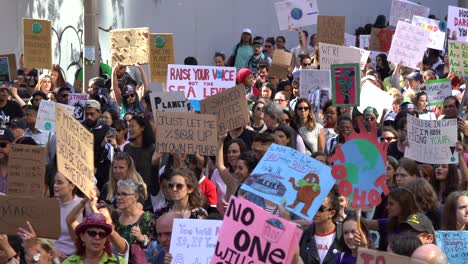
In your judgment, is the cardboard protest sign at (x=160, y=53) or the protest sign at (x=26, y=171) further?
the cardboard protest sign at (x=160, y=53)

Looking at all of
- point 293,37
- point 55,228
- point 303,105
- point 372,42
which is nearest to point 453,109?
point 303,105

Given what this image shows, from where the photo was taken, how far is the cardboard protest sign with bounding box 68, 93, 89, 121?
15.2 metres

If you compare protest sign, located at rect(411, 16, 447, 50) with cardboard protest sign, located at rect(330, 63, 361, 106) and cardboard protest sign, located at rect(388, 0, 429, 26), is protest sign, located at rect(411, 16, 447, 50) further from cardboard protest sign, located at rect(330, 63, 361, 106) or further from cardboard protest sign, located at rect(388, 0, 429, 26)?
cardboard protest sign, located at rect(330, 63, 361, 106)

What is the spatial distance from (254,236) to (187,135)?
4.12m

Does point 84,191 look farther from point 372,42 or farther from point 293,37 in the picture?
point 293,37

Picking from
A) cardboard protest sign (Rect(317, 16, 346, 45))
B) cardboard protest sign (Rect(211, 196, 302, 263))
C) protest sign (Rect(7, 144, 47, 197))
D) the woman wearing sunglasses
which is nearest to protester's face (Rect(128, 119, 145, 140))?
protest sign (Rect(7, 144, 47, 197))

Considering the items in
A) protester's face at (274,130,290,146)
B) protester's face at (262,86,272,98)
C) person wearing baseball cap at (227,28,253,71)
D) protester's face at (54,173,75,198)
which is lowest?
protester's face at (54,173,75,198)

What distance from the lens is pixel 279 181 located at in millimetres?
8938

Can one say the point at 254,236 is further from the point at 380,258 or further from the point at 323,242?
the point at 323,242

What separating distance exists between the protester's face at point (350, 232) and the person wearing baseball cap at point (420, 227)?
323 millimetres

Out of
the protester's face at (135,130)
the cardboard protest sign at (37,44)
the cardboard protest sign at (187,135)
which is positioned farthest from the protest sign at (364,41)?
the cardboard protest sign at (187,135)

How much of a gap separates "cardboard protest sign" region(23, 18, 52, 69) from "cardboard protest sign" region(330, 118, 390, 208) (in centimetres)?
975

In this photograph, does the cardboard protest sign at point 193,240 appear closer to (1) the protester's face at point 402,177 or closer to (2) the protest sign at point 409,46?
(1) the protester's face at point 402,177

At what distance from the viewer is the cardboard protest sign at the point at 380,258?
6.45 metres
